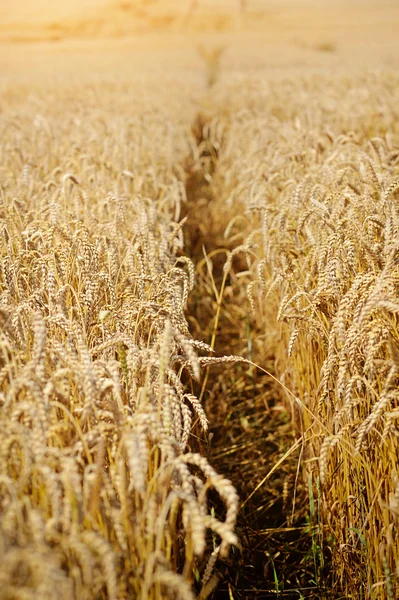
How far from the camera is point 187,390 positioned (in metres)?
2.17

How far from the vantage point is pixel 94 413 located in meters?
1.10

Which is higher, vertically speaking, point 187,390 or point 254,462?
point 187,390

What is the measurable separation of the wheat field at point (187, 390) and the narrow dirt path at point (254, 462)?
0.01m

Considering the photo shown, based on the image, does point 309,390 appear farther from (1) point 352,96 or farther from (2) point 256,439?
(1) point 352,96

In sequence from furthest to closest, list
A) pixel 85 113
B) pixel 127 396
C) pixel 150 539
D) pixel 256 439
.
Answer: pixel 85 113 < pixel 256 439 < pixel 127 396 < pixel 150 539

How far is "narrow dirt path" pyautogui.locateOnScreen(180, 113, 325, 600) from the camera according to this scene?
157 centimetres

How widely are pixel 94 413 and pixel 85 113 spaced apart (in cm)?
472

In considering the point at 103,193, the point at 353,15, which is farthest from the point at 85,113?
the point at 353,15

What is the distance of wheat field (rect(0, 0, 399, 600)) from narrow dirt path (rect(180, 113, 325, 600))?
0.03 feet

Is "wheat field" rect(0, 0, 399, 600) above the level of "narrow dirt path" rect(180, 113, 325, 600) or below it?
above

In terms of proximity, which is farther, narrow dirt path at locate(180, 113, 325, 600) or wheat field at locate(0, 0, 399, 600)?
narrow dirt path at locate(180, 113, 325, 600)

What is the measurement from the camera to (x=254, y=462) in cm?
212

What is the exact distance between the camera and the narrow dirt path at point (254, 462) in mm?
1572

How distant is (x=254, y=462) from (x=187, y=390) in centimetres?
38
